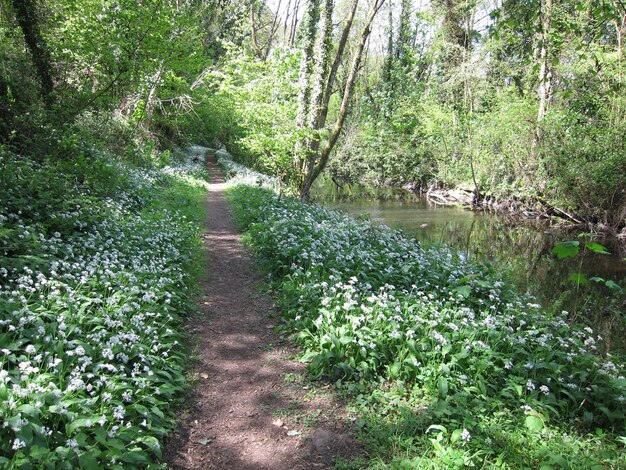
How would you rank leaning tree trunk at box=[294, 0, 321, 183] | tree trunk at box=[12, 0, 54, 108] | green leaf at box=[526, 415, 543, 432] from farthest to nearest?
leaning tree trunk at box=[294, 0, 321, 183], tree trunk at box=[12, 0, 54, 108], green leaf at box=[526, 415, 543, 432]

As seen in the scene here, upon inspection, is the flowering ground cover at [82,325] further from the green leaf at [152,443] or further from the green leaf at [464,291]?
the green leaf at [464,291]

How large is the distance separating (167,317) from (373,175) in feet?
100

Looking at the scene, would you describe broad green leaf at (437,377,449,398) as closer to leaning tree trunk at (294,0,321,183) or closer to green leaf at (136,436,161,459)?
green leaf at (136,436,161,459)

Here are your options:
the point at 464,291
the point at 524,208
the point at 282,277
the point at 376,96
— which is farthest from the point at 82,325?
the point at 376,96

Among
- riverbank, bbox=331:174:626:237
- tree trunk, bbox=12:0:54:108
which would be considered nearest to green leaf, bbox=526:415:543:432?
tree trunk, bbox=12:0:54:108

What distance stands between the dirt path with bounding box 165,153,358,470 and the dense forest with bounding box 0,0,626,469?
237mm

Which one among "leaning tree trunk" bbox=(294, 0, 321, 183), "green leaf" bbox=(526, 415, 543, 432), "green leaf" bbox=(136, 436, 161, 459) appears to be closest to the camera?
"green leaf" bbox=(136, 436, 161, 459)

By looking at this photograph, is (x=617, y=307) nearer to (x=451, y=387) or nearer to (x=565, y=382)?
(x=565, y=382)

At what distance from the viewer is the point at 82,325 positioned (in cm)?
411

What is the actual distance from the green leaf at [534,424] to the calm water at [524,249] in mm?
3153

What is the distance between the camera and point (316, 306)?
564 cm

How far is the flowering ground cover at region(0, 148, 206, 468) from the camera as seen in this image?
283 centimetres

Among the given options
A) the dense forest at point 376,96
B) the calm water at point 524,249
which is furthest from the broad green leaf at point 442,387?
the dense forest at point 376,96

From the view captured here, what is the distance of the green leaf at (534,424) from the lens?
3.67 metres
